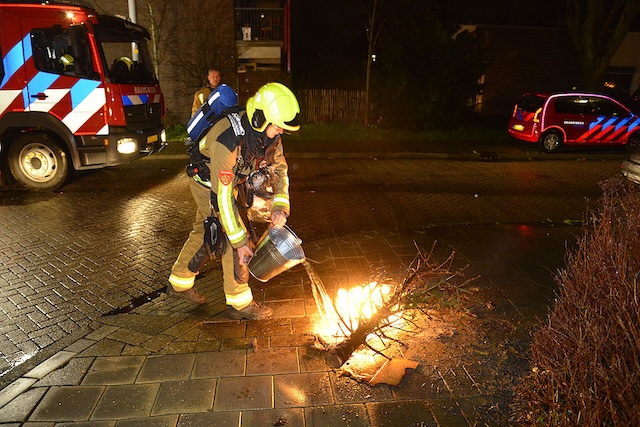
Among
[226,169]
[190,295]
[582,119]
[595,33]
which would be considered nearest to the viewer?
[226,169]

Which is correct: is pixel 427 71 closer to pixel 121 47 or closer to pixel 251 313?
pixel 121 47

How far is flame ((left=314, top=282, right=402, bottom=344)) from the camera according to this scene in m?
3.79

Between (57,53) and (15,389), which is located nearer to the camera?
(15,389)

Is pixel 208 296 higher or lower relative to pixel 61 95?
lower

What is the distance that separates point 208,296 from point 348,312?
160 cm

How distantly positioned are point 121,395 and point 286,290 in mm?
1944

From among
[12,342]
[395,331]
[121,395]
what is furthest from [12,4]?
[395,331]

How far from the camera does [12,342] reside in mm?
3951

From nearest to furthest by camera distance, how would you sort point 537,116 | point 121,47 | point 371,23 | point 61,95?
point 61,95 → point 121,47 → point 537,116 → point 371,23

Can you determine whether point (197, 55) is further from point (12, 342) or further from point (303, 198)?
point (12, 342)

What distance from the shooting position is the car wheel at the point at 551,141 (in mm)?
13508

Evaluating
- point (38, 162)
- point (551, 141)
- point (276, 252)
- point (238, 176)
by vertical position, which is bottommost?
point (551, 141)

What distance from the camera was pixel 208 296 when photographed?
15.8ft

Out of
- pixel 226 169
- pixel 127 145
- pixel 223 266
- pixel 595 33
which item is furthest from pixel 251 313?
pixel 595 33
